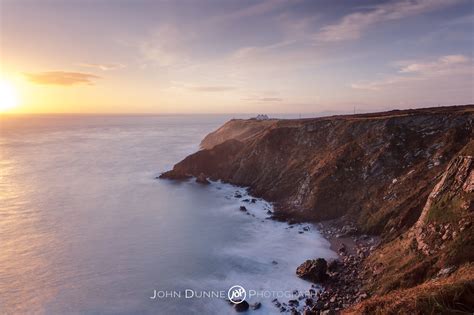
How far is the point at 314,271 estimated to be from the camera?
35969 millimetres

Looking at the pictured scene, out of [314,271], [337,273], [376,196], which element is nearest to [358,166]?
[376,196]

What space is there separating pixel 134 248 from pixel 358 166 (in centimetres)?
3782

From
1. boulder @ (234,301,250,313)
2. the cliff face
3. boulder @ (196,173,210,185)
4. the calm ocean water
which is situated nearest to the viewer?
boulder @ (234,301,250,313)

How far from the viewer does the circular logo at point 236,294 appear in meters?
32.9

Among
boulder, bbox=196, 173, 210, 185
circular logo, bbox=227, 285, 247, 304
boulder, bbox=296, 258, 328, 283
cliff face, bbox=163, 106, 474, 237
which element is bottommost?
circular logo, bbox=227, 285, 247, 304

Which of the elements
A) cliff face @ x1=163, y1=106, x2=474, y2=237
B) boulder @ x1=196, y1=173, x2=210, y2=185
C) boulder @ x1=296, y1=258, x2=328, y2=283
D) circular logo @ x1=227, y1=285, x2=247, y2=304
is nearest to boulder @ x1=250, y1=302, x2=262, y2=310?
circular logo @ x1=227, y1=285, x2=247, y2=304

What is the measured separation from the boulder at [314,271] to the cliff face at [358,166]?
393 inches

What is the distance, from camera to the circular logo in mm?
32875

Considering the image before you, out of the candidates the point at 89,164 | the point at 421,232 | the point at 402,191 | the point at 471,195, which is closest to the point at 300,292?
the point at 421,232

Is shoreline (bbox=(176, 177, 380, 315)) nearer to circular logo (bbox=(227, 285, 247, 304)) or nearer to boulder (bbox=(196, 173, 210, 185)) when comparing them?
circular logo (bbox=(227, 285, 247, 304))

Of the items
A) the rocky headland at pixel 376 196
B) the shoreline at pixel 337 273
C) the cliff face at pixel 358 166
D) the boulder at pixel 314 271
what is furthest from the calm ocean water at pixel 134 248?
the cliff face at pixel 358 166

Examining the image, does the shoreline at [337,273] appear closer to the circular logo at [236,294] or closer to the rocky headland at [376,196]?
the rocky headland at [376,196]

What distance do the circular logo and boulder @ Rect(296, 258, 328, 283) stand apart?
677 centimetres

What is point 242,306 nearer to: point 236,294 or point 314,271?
point 236,294
